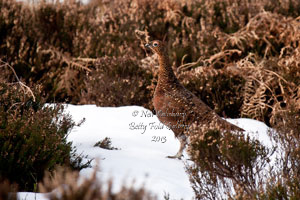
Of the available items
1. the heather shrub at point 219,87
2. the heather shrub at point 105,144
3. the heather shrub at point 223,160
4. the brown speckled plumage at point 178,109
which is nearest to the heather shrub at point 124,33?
the heather shrub at point 219,87

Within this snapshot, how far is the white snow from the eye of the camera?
11.3 ft

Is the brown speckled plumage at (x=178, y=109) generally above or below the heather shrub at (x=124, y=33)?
below

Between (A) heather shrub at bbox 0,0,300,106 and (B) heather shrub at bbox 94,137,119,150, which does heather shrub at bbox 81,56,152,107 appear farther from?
(B) heather shrub at bbox 94,137,119,150

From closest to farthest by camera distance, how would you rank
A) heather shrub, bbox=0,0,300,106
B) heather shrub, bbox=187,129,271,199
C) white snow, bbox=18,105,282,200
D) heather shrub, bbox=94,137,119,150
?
heather shrub, bbox=187,129,271,199, white snow, bbox=18,105,282,200, heather shrub, bbox=94,137,119,150, heather shrub, bbox=0,0,300,106

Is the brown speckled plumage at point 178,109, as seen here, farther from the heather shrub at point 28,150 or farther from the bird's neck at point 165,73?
the heather shrub at point 28,150

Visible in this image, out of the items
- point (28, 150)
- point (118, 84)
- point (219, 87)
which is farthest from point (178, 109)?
point (219, 87)

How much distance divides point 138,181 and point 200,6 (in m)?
6.28

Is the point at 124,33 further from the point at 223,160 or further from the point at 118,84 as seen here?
the point at 223,160

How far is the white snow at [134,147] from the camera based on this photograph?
135 inches

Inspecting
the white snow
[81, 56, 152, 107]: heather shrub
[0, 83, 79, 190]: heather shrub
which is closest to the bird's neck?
the white snow

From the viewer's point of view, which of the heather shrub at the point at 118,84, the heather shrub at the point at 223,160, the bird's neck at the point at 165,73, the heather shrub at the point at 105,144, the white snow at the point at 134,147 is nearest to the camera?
the heather shrub at the point at 223,160

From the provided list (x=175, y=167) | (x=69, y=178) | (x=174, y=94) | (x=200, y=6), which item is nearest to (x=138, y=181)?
(x=175, y=167)

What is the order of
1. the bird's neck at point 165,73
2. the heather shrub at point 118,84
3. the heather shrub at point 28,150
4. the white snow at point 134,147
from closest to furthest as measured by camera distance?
1. the heather shrub at point 28,150
2. the white snow at point 134,147
3. the bird's neck at point 165,73
4. the heather shrub at point 118,84

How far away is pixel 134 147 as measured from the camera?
4527 millimetres
